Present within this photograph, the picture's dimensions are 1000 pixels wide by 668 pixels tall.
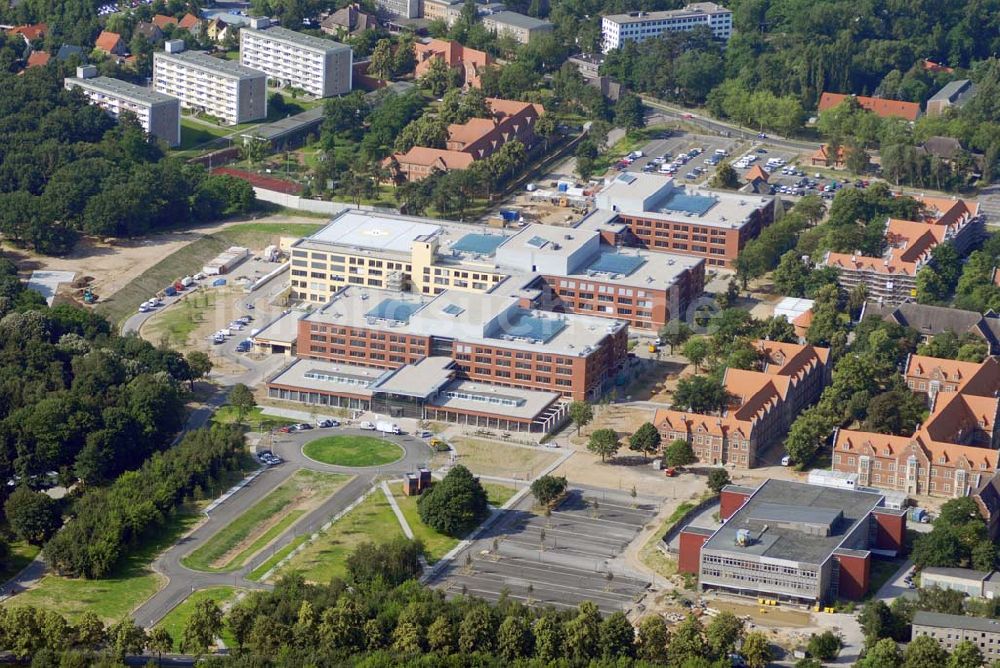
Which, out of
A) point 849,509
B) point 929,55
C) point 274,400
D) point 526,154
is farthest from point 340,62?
point 849,509

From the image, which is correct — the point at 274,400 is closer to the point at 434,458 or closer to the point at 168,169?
the point at 434,458

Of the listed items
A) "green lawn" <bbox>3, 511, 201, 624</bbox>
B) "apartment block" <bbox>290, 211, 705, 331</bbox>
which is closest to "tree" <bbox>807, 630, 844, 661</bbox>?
"green lawn" <bbox>3, 511, 201, 624</bbox>

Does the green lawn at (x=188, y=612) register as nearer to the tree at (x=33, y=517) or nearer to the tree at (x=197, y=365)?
the tree at (x=33, y=517)

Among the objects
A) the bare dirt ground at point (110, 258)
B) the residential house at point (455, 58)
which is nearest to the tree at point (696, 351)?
the bare dirt ground at point (110, 258)

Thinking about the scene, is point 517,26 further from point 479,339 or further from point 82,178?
point 479,339

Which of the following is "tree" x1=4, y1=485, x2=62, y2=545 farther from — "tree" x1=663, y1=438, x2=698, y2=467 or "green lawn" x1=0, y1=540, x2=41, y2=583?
"tree" x1=663, y1=438, x2=698, y2=467

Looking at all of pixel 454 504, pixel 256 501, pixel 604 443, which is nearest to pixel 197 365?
pixel 256 501

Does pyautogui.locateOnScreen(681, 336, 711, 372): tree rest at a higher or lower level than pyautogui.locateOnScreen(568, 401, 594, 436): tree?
higher

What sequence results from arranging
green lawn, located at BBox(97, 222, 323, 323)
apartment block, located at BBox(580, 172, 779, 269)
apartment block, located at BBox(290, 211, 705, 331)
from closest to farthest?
1. apartment block, located at BBox(290, 211, 705, 331)
2. green lawn, located at BBox(97, 222, 323, 323)
3. apartment block, located at BBox(580, 172, 779, 269)
